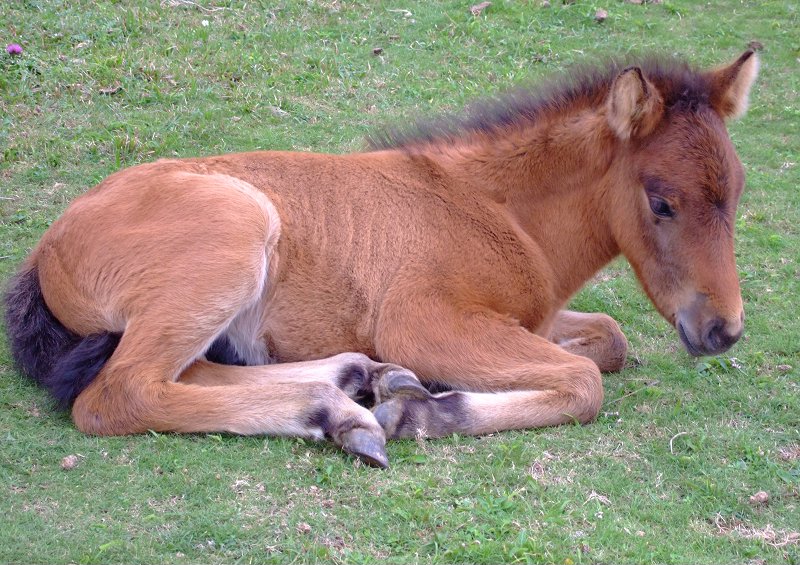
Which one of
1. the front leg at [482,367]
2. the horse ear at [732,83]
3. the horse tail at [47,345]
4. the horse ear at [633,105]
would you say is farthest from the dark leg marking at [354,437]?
the horse ear at [732,83]

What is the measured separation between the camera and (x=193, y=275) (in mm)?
5082

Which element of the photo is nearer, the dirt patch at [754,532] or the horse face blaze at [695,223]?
the dirt patch at [754,532]

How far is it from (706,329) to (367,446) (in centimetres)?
211

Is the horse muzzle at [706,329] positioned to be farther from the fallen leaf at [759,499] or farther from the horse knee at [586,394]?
the fallen leaf at [759,499]

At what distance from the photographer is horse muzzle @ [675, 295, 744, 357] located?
16.8ft

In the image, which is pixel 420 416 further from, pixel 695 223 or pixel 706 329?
pixel 695 223

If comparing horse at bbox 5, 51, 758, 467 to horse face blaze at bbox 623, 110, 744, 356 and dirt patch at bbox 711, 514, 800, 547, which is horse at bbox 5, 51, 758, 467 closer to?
horse face blaze at bbox 623, 110, 744, 356

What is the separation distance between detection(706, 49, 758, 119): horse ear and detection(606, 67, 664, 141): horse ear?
49 centimetres

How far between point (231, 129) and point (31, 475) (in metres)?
5.15

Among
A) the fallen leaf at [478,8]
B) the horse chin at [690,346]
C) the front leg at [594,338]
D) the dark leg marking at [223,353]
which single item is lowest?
the front leg at [594,338]

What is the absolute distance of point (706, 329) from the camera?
16.9ft

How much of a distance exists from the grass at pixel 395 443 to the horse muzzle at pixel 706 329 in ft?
1.44

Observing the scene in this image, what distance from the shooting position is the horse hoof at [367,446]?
454 centimetres

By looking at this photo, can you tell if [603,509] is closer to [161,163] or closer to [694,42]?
[161,163]
